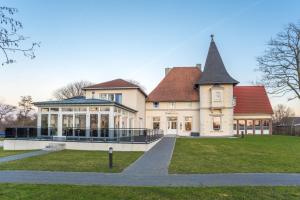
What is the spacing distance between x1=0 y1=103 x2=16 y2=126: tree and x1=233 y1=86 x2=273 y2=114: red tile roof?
1844 inches

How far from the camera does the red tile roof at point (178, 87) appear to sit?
132 feet

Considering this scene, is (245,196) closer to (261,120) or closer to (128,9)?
(128,9)

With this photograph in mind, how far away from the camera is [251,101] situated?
43.9 meters

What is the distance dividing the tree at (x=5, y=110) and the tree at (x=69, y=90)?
9.36m

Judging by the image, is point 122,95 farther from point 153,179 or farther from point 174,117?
point 153,179

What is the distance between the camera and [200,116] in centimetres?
3819

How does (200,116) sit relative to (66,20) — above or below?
below

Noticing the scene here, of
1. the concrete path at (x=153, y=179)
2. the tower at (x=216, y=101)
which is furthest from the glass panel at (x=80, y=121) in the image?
the tower at (x=216, y=101)

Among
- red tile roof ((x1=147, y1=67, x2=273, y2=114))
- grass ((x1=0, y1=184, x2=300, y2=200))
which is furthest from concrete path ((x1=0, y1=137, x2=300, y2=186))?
red tile roof ((x1=147, y1=67, x2=273, y2=114))

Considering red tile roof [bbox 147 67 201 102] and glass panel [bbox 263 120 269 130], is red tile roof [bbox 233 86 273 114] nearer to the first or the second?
glass panel [bbox 263 120 269 130]

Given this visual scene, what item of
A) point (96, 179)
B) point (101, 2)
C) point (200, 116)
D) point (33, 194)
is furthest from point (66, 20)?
point (200, 116)

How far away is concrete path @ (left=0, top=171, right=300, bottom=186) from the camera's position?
839 cm

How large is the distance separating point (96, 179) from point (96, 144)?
36.5 ft

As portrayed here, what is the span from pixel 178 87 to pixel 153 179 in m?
33.3
